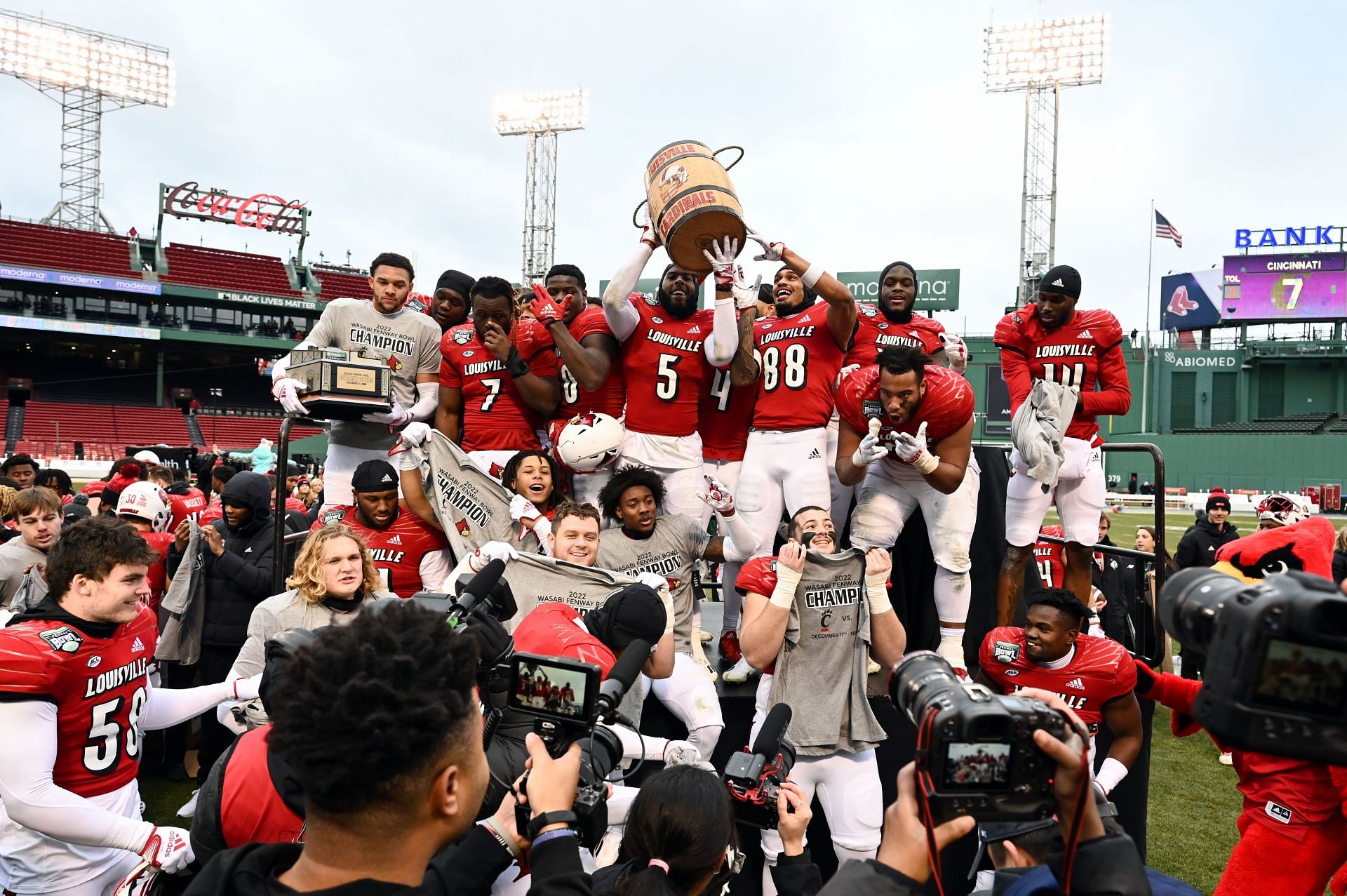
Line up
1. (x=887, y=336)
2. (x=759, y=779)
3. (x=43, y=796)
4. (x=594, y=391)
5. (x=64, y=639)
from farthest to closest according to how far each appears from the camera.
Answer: (x=887, y=336), (x=594, y=391), (x=64, y=639), (x=43, y=796), (x=759, y=779)

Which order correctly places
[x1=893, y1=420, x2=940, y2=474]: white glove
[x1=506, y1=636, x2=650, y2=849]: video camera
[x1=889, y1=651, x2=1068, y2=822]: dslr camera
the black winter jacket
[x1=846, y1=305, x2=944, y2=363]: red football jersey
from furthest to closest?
the black winter jacket
[x1=846, y1=305, x2=944, y2=363]: red football jersey
[x1=893, y1=420, x2=940, y2=474]: white glove
[x1=506, y1=636, x2=650, y2=849]: video camera
[x1=889, y1=651, x2=1068, y2=822]: dslr camera

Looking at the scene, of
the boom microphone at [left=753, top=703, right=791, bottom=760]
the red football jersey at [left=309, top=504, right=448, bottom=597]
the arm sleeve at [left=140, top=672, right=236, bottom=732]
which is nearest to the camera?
the boom microphone at [left=753, top=703, right=791, bottom=760]

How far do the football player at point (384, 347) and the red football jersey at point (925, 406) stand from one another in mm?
2716

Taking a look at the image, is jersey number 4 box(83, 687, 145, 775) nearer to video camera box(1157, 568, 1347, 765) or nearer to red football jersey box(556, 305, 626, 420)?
red football jersey box(556, 305, 626, 420)

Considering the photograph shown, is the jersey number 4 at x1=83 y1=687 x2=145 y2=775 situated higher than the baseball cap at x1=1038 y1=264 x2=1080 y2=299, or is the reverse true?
the baseball cap at x1=1038 y1=264 x2=1080 y2=299

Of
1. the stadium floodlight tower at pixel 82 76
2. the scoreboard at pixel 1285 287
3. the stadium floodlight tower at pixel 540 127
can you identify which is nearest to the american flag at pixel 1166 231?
the scoreboard at pixel 1285 287

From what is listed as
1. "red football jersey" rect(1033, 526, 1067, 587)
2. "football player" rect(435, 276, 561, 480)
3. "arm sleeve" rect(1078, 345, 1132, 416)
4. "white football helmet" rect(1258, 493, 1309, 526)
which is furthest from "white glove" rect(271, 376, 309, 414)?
"white football helmet" rect(1258, 493, 1309, 526)

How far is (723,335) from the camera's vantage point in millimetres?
4855

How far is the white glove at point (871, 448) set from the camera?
4457 mm

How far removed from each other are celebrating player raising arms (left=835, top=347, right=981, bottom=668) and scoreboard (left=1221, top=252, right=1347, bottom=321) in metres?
42.9

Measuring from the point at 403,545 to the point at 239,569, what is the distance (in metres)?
1.06

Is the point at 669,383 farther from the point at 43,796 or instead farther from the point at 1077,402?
the point at 43,796

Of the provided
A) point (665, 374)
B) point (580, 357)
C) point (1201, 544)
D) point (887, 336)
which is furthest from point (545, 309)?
point (1201, 544)

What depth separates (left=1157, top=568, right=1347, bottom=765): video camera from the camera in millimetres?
1249
